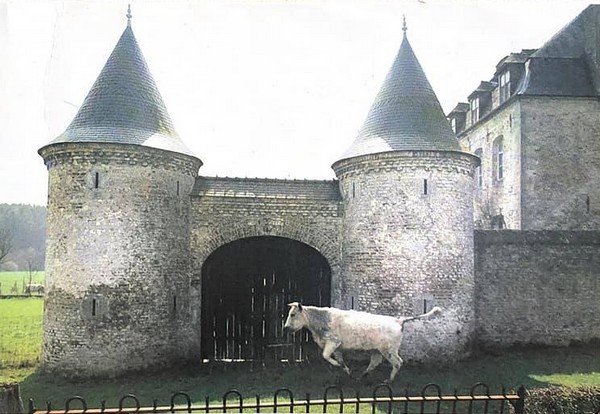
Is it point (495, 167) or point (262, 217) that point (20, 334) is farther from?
point (495, 167)

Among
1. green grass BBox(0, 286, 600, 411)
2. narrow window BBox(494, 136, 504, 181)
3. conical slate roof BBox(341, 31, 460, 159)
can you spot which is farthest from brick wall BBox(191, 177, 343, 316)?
narrow window BBox(494, 136, 504, 181)

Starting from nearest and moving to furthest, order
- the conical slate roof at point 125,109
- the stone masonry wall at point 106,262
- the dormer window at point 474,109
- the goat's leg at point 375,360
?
the goat's leg at point 375,360 → the stone masonry wall at point 106,262 → the conical slate roof at point 125,109 → the dormer window at point 474,109

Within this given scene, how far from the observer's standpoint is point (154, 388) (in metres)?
12.0

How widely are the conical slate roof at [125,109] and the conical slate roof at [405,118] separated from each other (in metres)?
5.30

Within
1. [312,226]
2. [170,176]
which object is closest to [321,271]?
[312,226]

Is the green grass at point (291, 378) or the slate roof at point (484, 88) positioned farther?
the slate roof at point (484, 88)

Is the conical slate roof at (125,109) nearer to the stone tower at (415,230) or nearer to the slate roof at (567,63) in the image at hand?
the stone tower at (415,230)

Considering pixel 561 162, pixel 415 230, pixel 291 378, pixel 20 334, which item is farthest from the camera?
pixel 561 162

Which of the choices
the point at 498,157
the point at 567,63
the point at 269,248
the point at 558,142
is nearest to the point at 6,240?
the point at 269,248

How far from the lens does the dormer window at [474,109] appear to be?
27.6m

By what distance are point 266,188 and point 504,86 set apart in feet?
48.9

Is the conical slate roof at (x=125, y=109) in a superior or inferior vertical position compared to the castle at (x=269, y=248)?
superior

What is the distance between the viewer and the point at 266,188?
15.3 m

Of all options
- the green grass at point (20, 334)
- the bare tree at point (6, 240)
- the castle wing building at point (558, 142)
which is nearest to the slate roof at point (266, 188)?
the green grass at point (20, 334)
